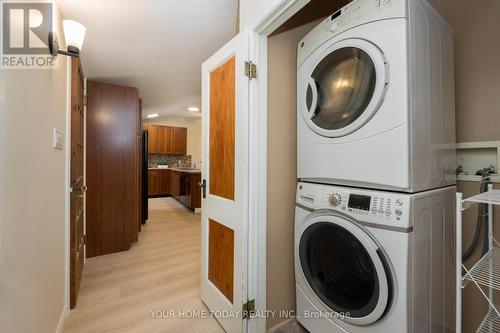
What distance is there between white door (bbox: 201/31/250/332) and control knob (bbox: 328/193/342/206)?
1.55 ft

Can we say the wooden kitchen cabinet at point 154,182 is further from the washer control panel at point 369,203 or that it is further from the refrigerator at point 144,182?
the washer control panel at point 369,203

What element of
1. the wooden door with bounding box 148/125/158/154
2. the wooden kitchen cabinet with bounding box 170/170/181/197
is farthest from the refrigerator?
the wooden door with bounding box 148/125/158/154

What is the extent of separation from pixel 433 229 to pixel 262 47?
130cm

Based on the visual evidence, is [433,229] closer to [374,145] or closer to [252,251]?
[374,145]

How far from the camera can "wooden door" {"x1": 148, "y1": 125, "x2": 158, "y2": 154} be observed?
646 centimetres

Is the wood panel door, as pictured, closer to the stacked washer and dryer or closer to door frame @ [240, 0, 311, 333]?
door frame @ [240, 0, 311, 333]

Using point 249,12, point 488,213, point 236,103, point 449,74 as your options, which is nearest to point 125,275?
point 236,103

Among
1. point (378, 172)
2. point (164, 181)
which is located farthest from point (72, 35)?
point (164, 181)

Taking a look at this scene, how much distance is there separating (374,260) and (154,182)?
6.44m

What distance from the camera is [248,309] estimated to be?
1352 millimetres

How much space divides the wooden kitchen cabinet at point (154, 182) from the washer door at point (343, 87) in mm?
5997

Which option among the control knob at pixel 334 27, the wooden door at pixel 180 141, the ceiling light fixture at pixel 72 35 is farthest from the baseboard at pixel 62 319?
the wooden door at pixel 180 141

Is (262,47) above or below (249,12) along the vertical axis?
below

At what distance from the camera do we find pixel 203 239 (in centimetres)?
181
